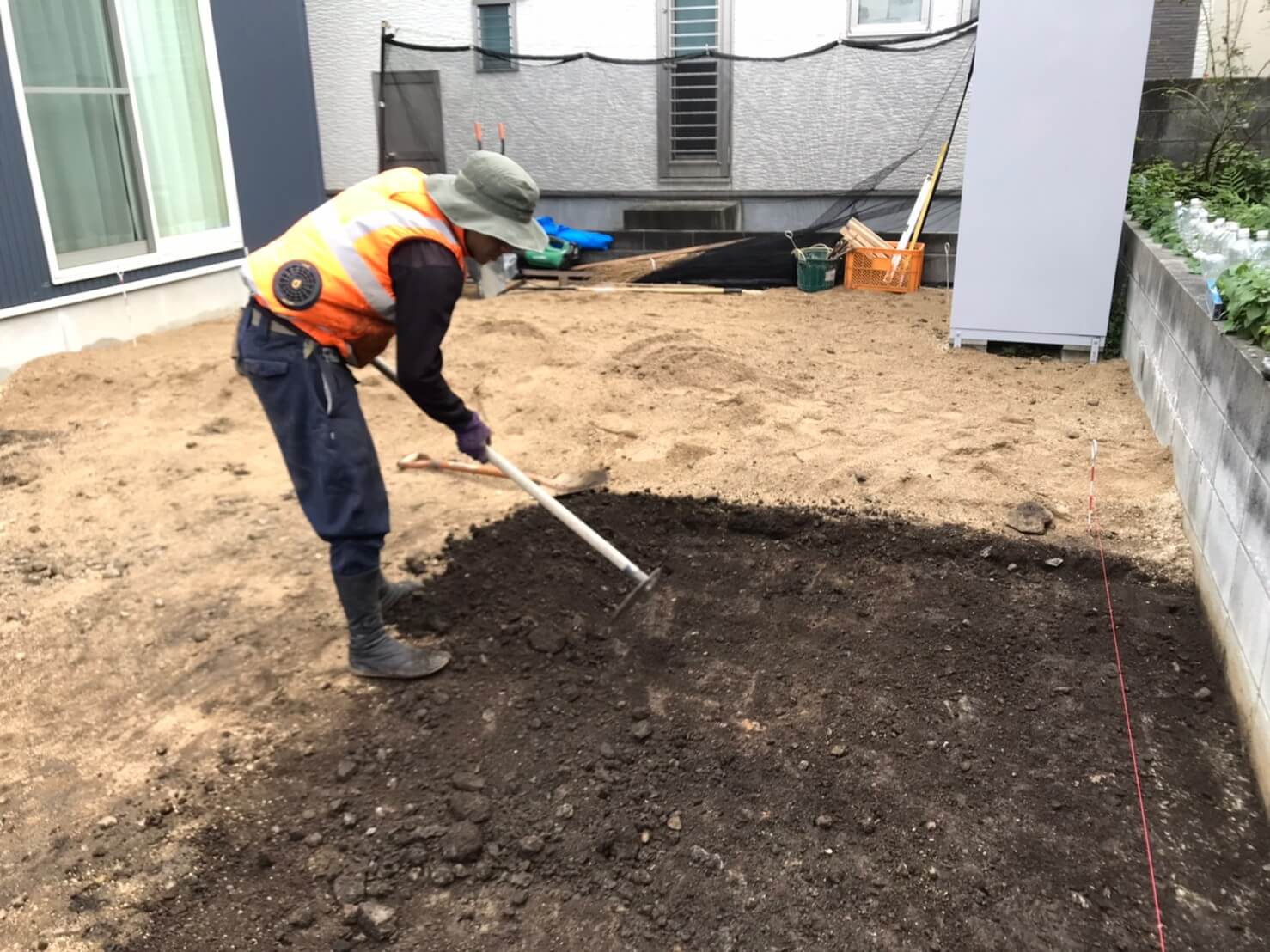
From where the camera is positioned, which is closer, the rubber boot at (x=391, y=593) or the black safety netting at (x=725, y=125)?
the rubber boot at (x=391, y=593)

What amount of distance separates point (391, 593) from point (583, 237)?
6.33m

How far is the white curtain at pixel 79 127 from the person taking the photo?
20.4 feet

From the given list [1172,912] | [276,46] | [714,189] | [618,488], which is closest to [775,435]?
[618,488]

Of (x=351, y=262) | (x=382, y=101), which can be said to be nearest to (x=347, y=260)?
(x=351, y=262)

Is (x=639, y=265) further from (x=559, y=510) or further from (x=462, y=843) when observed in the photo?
(x=462, y=843)

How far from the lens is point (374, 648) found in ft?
9.76

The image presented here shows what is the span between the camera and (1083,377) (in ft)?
18.6

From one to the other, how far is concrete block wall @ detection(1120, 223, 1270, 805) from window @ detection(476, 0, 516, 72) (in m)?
6.70

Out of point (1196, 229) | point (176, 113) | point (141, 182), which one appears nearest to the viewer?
point (1196, 229)

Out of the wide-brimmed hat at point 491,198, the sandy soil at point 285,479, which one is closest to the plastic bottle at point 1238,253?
the sandy soil at point 285,479

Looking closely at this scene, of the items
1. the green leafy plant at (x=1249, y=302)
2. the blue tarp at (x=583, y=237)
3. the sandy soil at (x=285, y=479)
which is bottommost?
the sandy soil at (x=285, y=479)

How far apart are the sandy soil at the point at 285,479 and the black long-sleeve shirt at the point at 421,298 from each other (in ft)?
3.40

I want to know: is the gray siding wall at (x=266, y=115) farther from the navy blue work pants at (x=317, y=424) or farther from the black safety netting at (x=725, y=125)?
the navy blue work pants at (x=317, y=424)

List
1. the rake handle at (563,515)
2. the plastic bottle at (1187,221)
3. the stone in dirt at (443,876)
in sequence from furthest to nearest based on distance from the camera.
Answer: the plastic bottle at (1187,221)
the rake handle at (563,515)
the stone in dirt at (443,876)
